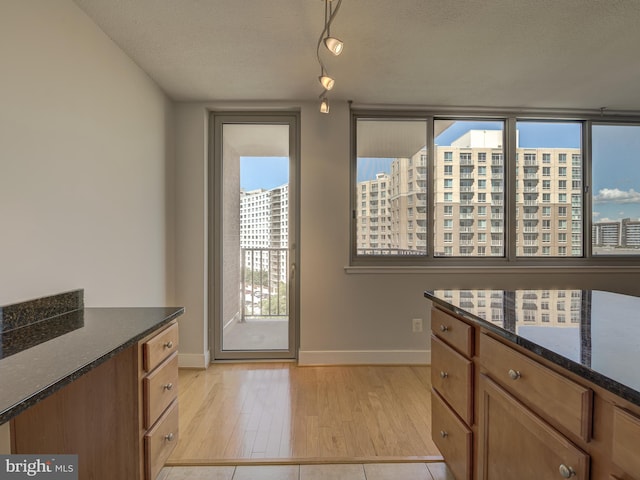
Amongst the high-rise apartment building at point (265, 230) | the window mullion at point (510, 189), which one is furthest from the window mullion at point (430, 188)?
the high-rise apartment building at point (265, 230)

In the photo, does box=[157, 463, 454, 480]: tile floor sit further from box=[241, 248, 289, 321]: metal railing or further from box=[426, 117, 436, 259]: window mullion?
box=[426, 117, 436, 259]: window mullion

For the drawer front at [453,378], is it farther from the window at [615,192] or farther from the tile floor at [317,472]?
the window at [615,192]

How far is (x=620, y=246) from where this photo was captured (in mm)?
3182

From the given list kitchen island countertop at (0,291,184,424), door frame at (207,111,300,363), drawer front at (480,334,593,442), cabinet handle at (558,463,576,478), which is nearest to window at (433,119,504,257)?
door frame at (207,111,300,363)

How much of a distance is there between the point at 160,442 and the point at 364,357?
195 centimetres

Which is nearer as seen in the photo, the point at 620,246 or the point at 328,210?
the point at 328,210

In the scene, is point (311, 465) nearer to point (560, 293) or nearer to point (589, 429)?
point (589, 429)

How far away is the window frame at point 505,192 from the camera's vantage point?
10.1 feet

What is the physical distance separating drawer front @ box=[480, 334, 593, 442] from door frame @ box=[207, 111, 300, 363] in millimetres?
2069

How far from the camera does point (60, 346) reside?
3.56 ft

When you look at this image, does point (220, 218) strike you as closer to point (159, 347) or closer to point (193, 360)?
point (193, 360)

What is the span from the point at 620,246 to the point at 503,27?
8.83ft

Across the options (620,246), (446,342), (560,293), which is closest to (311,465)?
(446,342)

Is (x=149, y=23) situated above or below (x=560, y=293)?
above
